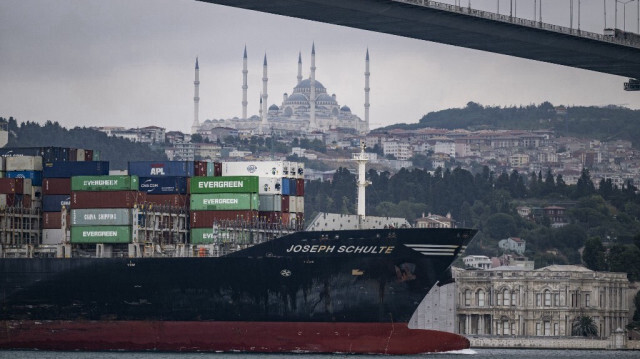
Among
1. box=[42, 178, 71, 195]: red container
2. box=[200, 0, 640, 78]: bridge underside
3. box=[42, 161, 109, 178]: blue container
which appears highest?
box=[200, 0, 640, 78]: bridge underside

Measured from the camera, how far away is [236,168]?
232 ft

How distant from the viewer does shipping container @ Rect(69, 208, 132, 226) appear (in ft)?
216

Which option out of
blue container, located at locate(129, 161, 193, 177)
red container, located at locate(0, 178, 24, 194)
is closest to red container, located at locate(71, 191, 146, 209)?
blue container, located at locate(129, 161, 193, 177)

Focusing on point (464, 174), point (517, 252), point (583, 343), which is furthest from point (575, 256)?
point (583, 343)

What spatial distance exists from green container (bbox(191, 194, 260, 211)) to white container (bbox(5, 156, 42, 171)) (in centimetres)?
775

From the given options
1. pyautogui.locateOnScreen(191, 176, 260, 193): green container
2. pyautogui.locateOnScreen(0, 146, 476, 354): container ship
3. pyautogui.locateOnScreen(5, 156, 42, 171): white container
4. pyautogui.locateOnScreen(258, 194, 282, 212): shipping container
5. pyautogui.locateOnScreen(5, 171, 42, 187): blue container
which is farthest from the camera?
pyautogui.locateOnScreen(5, 156, 42, 171): white container

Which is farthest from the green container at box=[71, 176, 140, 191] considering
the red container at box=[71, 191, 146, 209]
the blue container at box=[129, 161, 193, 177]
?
the blue container at box=[129, 161, 193, 177]

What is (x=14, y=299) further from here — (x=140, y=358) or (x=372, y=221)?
(x=372, y=221)

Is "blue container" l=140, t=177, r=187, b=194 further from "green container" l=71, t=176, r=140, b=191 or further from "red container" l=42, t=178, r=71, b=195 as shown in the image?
"red container" l=42, t=178, r=71, b=195

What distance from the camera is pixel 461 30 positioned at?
67.0m

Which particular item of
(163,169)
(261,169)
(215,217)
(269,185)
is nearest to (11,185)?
(163,169)

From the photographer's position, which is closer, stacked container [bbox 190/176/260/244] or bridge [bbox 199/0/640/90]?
bridge [bbox 199/0/640/90]

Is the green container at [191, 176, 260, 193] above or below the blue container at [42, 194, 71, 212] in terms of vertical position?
above

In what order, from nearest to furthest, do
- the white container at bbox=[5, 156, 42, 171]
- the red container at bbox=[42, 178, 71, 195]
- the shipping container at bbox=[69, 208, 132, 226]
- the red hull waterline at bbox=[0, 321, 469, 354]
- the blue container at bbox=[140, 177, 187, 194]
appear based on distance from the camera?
1. the red hull waterline at bbox=[0, 321, 469, 354]
2. the shipping container at bbox=[69, 208, 132, 226]
3. the blue container at bbox=[140, 177, 187, 194]
4. the red container at bbox=[42, 178, 71, 195]
5. the white container at bbox=[5, 156, 42, 171]
